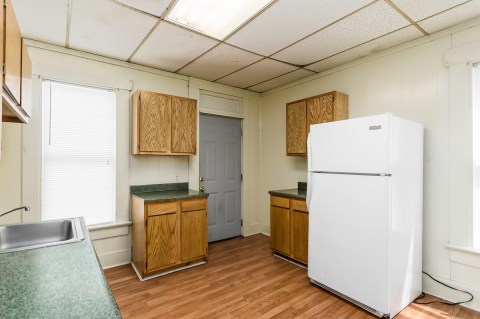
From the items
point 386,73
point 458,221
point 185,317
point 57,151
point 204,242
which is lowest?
point 185,317

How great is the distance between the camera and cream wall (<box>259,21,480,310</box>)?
2348 millimetres

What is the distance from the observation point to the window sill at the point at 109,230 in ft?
10.0

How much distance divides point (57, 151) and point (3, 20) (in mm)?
2263

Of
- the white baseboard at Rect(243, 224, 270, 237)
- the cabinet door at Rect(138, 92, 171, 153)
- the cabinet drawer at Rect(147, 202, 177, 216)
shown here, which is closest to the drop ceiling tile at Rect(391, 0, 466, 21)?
the cabinet door at Rect(138, 92, 171, 153)

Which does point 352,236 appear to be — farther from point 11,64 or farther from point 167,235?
point 11,64

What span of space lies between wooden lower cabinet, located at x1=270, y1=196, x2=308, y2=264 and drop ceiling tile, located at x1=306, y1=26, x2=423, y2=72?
1791mm

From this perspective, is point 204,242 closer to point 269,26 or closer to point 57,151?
point 57,151

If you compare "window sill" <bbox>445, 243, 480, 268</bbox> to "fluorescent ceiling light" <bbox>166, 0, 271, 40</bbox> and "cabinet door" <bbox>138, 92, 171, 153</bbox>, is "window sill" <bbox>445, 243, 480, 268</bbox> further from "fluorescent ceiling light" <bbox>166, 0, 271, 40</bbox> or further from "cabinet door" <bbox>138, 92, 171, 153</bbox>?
"cabinet door" <bbox>138, 92, 171, 153</bbox>

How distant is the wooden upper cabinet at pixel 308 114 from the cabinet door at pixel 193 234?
1.55 meters

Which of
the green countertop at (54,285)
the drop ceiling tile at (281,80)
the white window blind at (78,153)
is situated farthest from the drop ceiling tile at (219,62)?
the green countertop at (54,285)

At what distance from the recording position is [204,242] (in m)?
3.30

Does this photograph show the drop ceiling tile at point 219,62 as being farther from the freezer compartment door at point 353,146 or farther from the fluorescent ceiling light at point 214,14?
the freezer compartment door at point 353,146

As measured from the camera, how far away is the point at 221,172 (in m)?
4.28

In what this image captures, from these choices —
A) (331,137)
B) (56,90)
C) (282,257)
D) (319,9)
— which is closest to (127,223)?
(56,90)
